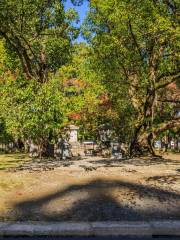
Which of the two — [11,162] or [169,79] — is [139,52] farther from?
[11,162]

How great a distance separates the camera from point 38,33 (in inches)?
939

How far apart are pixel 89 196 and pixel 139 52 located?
13.4m

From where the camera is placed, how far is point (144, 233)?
7844mm

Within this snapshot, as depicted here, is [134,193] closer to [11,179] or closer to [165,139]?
[11,179]

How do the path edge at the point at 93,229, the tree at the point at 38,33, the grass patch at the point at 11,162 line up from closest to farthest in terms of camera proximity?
the path edge at the point at 93,229
the grass patch at the point at 11,162
the tree at the point at 38,33

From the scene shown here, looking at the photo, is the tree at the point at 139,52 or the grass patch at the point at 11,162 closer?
the grass patch at the point at 11,162

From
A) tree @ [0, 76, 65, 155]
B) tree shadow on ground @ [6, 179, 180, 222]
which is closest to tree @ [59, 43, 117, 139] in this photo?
tree @ [0, 76, 65, 155]

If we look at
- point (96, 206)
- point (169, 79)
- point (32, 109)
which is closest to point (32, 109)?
point (32, 109)

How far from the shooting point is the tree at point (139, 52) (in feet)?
62.4

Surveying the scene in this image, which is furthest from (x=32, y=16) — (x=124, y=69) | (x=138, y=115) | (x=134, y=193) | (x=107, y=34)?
(x=134, y=193)

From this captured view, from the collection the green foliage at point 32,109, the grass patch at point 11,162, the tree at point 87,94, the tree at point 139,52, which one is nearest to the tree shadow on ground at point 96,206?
the green foliage at point 32,109

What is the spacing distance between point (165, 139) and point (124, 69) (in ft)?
65.8

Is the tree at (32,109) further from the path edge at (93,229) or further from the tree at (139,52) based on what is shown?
the path edge at (93,229)

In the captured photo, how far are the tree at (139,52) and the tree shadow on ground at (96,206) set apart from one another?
26.1ft
